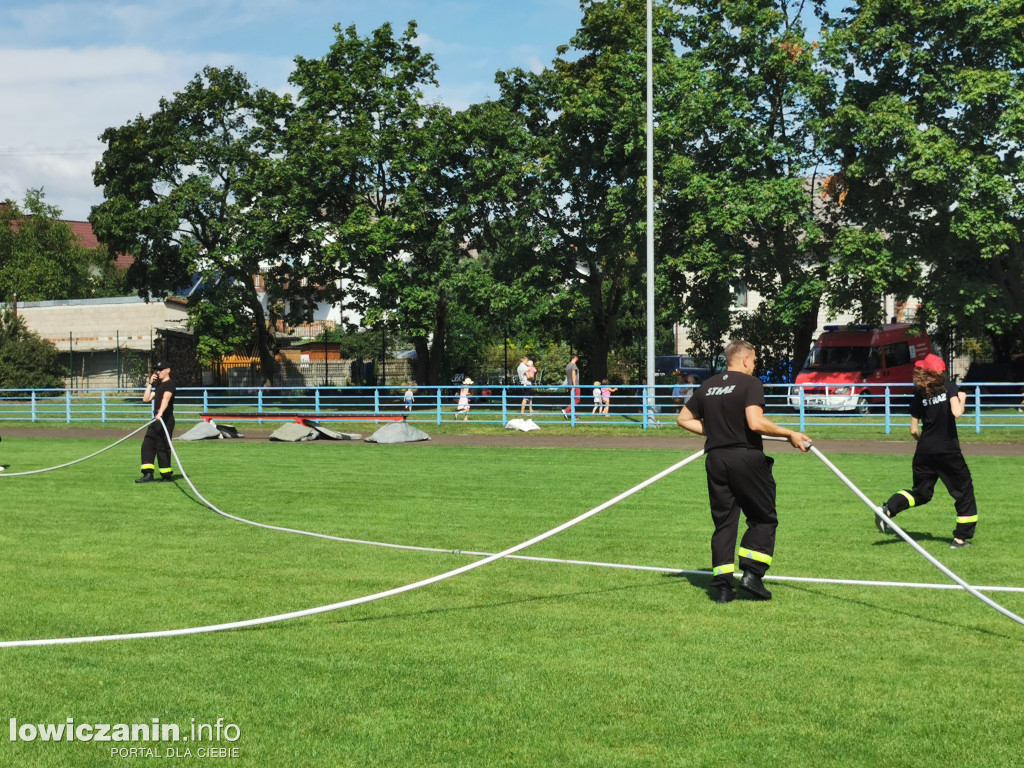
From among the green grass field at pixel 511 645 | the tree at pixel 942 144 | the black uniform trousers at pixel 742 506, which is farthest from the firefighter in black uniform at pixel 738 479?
the tree at pixel 942 144

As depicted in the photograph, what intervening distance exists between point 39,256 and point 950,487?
6560 cm

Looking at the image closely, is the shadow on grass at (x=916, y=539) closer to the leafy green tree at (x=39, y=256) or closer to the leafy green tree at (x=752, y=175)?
the leafy green tree at (x=752, y=175)

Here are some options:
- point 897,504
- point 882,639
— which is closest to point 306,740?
point 882,639

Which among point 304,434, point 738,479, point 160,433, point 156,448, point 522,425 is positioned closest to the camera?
point 738,479

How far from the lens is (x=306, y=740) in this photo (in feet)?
15.4

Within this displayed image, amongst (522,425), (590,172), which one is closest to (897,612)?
(522,425)

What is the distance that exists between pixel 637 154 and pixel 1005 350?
742 inches

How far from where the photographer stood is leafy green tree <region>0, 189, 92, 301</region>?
6025 centimetres

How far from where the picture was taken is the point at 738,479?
753cm

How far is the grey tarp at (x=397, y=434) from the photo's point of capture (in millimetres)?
25038

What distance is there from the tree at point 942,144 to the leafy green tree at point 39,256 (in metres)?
46.5

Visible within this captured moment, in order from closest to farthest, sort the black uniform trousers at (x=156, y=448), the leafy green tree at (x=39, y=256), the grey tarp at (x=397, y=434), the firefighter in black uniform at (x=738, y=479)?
the firefighter in black uniform at (x=738, y=479), the black uniform trousers at (x=156, y=448), the grey tarp at (x=397, y=434), the leafy green tree at (x=39, y=256)

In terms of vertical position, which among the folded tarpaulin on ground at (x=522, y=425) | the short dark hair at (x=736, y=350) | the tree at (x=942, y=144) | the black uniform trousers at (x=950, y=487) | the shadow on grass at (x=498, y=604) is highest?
the tree at (x=942, y=144)

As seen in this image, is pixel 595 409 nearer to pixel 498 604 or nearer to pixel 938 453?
pixel 938 453
